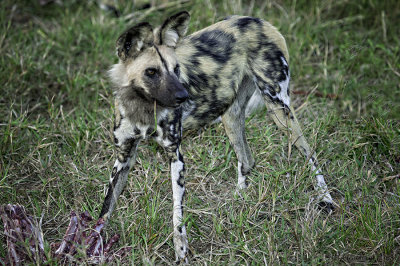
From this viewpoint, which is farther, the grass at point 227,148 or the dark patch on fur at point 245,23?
the dark patch on fur at point 245,23

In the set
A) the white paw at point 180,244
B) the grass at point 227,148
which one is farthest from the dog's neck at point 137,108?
the white paw at point 180,244

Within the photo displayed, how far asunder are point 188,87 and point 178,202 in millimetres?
719

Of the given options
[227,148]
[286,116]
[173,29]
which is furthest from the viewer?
[227,148]

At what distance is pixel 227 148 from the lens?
3.29 m

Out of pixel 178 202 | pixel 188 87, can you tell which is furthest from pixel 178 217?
pixel 188 87

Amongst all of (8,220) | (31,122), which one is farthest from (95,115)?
(8,220)

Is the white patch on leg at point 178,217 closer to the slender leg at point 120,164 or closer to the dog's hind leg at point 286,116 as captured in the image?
the slender leg at point 120,164

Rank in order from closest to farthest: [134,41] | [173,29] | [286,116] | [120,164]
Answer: [134,41] < [173,29] < [120,164] < [286,116]

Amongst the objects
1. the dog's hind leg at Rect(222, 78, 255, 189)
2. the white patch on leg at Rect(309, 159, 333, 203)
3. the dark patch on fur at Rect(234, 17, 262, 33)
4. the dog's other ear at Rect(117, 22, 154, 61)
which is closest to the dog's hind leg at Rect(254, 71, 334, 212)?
the white patch on leg at Rect(309, 159, 333, 203)

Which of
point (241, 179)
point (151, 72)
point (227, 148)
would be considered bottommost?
point (241, 179)

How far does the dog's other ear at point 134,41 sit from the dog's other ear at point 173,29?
8cm

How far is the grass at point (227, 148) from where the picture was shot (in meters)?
2.59

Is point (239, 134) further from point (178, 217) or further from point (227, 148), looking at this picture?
point (178, 217)

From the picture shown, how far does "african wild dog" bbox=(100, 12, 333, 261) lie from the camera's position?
2.55 meters
